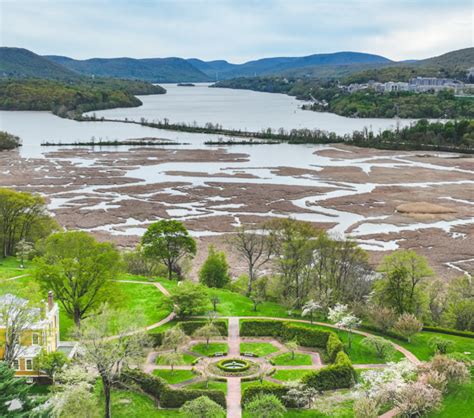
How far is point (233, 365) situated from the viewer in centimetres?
3594

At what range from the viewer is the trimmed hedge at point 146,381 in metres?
32.6

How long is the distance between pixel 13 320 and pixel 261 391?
14.1 meters

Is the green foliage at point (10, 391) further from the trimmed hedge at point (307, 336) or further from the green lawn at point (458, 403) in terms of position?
the trimmed hedge at point (307, 336)

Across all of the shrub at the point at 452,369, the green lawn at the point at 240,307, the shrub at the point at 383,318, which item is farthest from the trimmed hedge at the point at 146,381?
the shrub at the point at 383,318

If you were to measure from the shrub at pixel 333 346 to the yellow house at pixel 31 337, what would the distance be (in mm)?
17617

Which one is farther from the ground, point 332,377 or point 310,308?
point 310,308

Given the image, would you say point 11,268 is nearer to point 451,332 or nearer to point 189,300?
point 189,300

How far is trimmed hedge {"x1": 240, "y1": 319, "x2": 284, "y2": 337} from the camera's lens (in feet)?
135

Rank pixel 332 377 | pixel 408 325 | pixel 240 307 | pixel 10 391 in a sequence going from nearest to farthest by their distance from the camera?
1. pixel 10 391
2. pixel 332 377
3. pixel 408 325
4. pixel 240 307

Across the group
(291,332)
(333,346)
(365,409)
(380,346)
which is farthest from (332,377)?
(291,332)

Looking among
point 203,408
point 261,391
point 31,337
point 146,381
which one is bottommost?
point 146,381

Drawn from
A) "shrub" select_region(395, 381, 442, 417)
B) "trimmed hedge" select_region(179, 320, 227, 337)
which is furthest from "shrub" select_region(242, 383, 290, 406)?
"trimmed hedge" select_region(179, 320, 227, 337)

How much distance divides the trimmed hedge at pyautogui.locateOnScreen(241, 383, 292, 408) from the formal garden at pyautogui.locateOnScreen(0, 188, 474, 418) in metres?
0.06

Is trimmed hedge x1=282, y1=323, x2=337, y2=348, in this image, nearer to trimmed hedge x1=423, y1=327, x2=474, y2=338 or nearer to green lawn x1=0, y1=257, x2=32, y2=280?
trimmed hedge x1=423, y1=327, x2=474, y2=338
